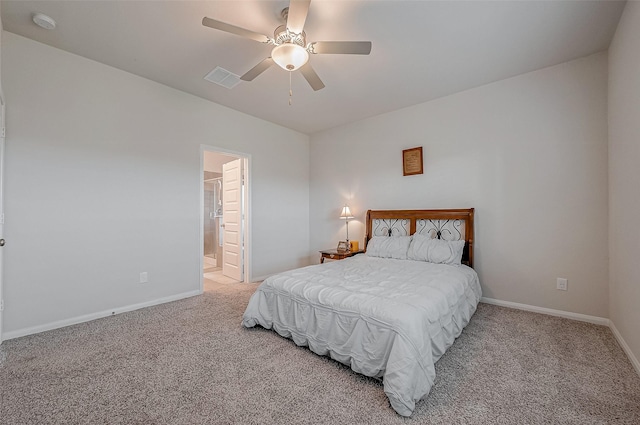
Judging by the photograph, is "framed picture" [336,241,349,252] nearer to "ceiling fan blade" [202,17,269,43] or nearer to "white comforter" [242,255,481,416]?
"white comforter" [242,255,481,416]

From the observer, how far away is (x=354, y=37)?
100.0 inches

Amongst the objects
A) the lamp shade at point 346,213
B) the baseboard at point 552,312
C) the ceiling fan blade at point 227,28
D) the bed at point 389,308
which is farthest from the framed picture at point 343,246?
the ceiling fan blade at point 227,28

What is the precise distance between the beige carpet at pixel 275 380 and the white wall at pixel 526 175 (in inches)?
24.3

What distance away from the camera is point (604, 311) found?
2764mm

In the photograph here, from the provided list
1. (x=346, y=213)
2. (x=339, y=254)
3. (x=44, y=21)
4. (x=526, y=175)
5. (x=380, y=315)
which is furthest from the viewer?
(x=346, y=213)

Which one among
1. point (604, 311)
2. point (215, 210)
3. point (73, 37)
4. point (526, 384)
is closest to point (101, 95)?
point (73, 37)

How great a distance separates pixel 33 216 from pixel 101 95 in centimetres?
144

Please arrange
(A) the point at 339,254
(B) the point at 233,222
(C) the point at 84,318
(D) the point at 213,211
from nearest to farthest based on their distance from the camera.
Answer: (C) the point at 84,318 → (A) the point at 339,254 → (B) the point at 233,222 → (D) the point at 213,211

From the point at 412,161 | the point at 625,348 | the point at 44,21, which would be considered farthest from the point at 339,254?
the point at 44,21

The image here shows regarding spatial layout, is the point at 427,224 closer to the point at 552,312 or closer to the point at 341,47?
the point at 552,312

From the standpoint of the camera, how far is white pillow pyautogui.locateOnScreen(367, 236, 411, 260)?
12.0ft

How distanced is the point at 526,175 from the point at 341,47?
8.57 ft

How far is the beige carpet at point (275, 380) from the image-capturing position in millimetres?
1574

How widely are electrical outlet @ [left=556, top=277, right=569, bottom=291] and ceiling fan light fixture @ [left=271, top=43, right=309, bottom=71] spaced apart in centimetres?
345
